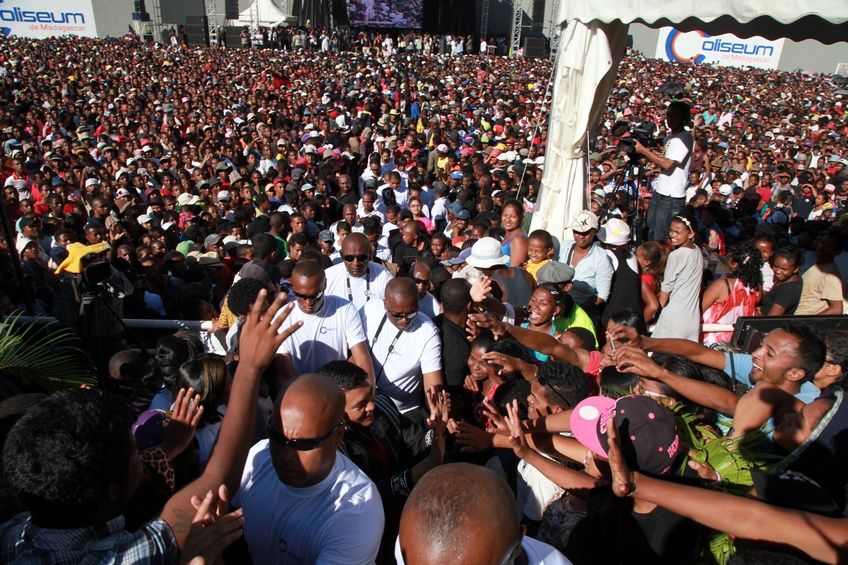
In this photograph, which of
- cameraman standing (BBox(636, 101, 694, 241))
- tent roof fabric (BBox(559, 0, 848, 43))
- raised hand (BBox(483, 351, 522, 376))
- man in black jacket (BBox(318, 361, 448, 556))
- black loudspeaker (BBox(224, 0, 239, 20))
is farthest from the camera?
black loudspeaker (BBox(224, 0, 239, 20))

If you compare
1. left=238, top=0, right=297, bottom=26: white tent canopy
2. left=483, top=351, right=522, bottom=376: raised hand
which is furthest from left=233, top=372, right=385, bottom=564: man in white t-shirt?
left=238, top=0, right=297, bottom=26: white tent canopy

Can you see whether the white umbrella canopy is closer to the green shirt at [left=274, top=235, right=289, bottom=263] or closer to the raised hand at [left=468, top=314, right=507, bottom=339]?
the raised hand at [left=468, top=314, right=507, bottom=339]

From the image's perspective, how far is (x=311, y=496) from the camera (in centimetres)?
177

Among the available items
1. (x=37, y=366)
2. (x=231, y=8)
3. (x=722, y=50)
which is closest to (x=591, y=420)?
(x=37, y=366)

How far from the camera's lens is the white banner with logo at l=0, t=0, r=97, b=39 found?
31391mm

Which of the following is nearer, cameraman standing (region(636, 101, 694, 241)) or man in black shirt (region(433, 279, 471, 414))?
man in black shirt (region(433, 279, 471, 414))

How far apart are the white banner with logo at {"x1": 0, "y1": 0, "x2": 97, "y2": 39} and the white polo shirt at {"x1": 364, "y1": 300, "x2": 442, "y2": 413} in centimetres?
3895

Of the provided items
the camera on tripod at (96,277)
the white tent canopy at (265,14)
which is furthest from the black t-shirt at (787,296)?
the white tent canopy at (265,14)

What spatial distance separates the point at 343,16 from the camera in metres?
35.2

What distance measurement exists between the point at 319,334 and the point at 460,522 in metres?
2.08

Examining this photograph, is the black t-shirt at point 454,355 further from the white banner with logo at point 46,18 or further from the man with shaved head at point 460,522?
the white banner with logo at point 46,18

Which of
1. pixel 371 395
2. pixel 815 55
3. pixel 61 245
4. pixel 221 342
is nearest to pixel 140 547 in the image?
pixel 371 395

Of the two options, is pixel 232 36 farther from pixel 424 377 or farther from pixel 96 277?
pixel 424 377

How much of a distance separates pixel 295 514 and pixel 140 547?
0.56 m
